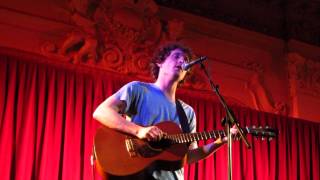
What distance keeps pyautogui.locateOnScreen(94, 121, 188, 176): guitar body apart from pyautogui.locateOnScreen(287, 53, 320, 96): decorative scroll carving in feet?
13.4

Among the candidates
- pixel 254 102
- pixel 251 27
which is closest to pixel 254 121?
pixel 254 102

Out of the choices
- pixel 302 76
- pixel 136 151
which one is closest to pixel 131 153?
pixel 136 151

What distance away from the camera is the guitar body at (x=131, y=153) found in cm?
311

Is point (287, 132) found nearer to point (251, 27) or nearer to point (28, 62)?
point (251, 27)

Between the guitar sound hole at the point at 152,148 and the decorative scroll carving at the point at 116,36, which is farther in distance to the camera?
the decorative scroll carving at the point at 116,36

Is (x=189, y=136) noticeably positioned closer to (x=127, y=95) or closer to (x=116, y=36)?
(x=127, y=95)

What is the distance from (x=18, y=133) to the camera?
4.97 m

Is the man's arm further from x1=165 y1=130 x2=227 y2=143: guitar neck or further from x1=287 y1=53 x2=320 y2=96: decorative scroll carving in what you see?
x1=287 y1=53 x2=320 y2=96: decorative scroll carving

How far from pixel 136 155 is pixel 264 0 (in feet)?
15.6

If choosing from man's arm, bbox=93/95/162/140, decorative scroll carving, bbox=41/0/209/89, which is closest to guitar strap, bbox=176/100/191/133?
man's arm, bbox=93/95/162/140

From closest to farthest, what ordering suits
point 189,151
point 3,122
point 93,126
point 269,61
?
point 189,151, point 3,122, point 93,126, point 269,61

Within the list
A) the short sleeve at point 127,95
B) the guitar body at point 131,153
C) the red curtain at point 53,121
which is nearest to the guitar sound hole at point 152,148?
the guitar body at point 131,153

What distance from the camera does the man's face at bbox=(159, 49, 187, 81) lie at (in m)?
3.58

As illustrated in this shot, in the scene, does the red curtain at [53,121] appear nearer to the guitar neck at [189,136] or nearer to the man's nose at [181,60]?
the man's nose at [181,60]
